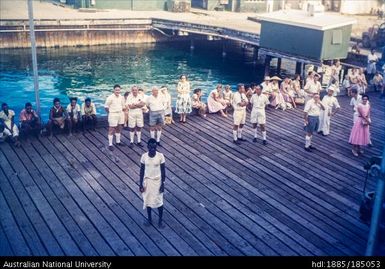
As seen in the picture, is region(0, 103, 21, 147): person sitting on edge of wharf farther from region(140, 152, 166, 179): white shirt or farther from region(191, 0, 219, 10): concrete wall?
region(191, 0, 219, 10): concrete wall

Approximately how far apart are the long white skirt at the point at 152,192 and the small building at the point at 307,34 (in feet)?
69.4

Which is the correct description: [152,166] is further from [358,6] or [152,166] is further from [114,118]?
[358,6]

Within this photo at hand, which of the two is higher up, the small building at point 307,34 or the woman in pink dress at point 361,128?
the small building at point 307,34

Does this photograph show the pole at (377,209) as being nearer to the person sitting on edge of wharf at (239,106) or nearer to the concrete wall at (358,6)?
the person sitting on edge of wharf at (239,106)

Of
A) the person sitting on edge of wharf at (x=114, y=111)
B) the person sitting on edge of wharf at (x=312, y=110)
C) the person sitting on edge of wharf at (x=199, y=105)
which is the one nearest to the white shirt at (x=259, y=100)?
the person sitting on edge of wharf at (x=312, y=110)

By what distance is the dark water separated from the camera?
30562 millimetres

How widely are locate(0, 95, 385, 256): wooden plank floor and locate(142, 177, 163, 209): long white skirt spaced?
0.69m

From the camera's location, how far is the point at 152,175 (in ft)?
29.5

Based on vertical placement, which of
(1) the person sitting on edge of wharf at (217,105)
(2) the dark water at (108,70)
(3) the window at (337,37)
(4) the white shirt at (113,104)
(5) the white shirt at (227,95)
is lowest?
(2) the dark water at (108,70)

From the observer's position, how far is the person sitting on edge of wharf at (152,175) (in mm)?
8930

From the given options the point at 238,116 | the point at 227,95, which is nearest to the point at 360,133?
the point at 238,116

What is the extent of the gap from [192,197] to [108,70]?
27.7 metres
